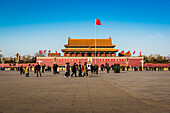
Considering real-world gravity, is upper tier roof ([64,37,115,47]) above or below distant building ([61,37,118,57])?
above

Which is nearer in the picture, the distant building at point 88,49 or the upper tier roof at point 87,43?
the distant building at point 88,49

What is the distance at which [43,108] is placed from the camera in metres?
5.15

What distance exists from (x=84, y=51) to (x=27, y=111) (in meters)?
63.6

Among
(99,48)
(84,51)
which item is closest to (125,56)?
(99,48)

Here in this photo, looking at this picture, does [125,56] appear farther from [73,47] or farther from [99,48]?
[73,47]

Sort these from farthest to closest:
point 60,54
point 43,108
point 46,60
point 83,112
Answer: point 60,54
point 46,60
point 43,108
point 83,112

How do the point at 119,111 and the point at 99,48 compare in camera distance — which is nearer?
the point at 119,111

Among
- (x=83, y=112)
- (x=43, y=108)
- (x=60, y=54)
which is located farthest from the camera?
(x=60, y=54)

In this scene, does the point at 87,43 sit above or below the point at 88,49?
above

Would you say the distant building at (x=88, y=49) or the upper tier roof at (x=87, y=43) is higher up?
the upper tier roof at (x=87, y=43)

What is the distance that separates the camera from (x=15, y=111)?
479 cm

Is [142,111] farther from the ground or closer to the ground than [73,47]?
closer to the ground

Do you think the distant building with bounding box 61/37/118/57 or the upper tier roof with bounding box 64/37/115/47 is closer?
the distant building with bounding box 61/37/118/57

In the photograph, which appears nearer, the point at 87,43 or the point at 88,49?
the point at 88,49
